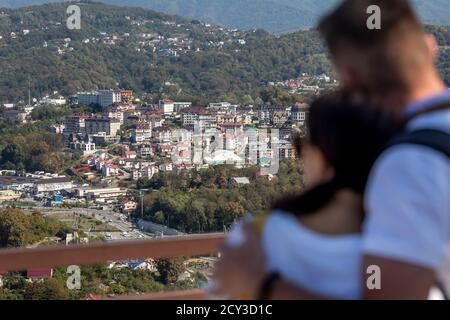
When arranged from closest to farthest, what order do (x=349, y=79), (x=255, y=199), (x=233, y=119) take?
1. (x=349, y=79)
2. (x=255, y=199)
3. (x=233, y=119)

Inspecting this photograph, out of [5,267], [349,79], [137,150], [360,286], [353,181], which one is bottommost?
[137,150]

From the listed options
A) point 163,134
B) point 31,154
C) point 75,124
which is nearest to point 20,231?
point 31,154

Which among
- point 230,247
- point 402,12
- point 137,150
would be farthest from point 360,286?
point 137,150

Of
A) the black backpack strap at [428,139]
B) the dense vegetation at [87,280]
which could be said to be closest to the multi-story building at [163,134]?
the dense vegetation at [87,280]

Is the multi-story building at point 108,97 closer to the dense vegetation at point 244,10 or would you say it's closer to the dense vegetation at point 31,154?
the dense vegetation at point 31,154

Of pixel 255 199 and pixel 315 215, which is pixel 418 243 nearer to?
pixel 315 215

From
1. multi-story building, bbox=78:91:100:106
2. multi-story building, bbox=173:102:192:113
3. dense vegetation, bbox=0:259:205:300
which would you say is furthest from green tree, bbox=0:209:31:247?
multi-story building, bbox=78:91:100:106
